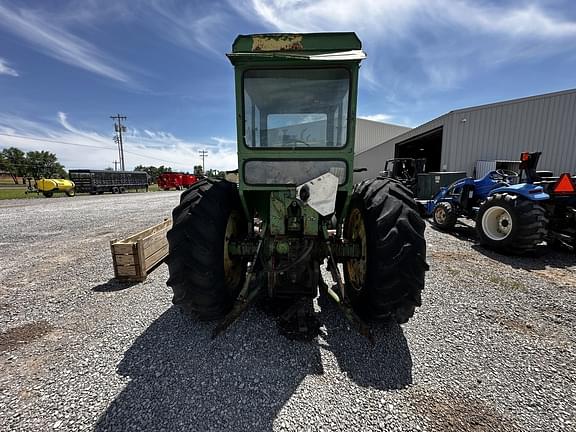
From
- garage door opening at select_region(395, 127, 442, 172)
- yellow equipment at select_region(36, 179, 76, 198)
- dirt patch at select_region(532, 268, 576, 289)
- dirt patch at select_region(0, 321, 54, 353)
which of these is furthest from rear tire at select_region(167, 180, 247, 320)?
yellow equipment at select_region(36, 179, 76, 198)

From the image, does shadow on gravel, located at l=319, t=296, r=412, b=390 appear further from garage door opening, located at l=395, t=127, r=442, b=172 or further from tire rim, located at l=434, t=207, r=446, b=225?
garage door opening, located at l=395, t=127, r=442, b=172

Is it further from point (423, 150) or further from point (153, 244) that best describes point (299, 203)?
point (423, 150)

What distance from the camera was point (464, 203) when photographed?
7289 mm

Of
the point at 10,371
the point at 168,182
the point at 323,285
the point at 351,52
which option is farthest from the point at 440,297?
the point at 168,182

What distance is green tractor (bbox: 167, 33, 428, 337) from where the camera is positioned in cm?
227

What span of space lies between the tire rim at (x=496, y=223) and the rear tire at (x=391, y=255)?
14.3ft

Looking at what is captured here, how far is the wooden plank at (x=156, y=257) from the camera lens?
164 inches

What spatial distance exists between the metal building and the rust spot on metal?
43.7 ft

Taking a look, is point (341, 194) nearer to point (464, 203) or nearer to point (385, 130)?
point (464, 203)

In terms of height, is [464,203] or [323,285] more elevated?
[464,203]

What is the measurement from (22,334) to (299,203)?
3073 mm

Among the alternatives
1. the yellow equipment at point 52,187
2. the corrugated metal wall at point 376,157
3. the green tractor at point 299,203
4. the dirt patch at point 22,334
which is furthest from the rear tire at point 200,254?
the yellow equipment at point 52,187

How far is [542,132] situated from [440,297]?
12399mm

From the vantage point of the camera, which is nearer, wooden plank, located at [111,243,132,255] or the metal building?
wooden plank, located at [111,243,132,255]
